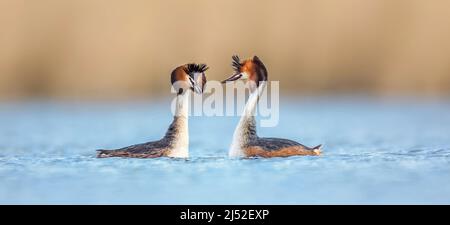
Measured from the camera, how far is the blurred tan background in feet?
94.3

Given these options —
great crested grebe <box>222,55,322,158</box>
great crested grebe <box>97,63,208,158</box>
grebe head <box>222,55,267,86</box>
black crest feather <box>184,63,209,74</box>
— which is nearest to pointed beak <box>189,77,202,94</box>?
great crested grebe <box>97,63,208,158</box>

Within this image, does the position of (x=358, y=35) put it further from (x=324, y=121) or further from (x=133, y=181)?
(x=133, y=181)

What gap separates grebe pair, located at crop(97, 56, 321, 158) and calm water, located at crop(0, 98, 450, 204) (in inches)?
4.7

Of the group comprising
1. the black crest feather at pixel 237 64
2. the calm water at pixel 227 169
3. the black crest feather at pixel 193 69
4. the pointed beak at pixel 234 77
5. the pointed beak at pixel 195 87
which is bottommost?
the calm water at pixel 227 169

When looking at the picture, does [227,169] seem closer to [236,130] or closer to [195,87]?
[236,130]

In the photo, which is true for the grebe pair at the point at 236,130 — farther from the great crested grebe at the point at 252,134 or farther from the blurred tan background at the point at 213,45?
the blurred tan background at the point at 213,45

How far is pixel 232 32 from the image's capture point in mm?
29750

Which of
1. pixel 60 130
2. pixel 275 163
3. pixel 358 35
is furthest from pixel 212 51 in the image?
pixel 275 163

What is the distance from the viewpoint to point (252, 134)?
13.3m

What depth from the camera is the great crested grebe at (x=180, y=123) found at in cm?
1309

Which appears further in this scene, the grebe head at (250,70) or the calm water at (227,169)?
the grebe head at (250,70)

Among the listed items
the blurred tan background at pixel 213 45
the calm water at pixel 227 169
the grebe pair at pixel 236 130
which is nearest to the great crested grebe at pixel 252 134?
the grebe pair at pixel 236 130

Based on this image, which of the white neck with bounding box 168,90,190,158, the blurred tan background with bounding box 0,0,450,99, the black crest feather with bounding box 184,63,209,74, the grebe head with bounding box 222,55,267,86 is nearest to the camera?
the white neck with bounding box 168,90,190,158

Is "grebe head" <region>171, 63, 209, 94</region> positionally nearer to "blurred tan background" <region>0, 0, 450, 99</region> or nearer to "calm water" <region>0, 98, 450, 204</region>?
"calm water" <region>0, 98, 450, 204</region>
